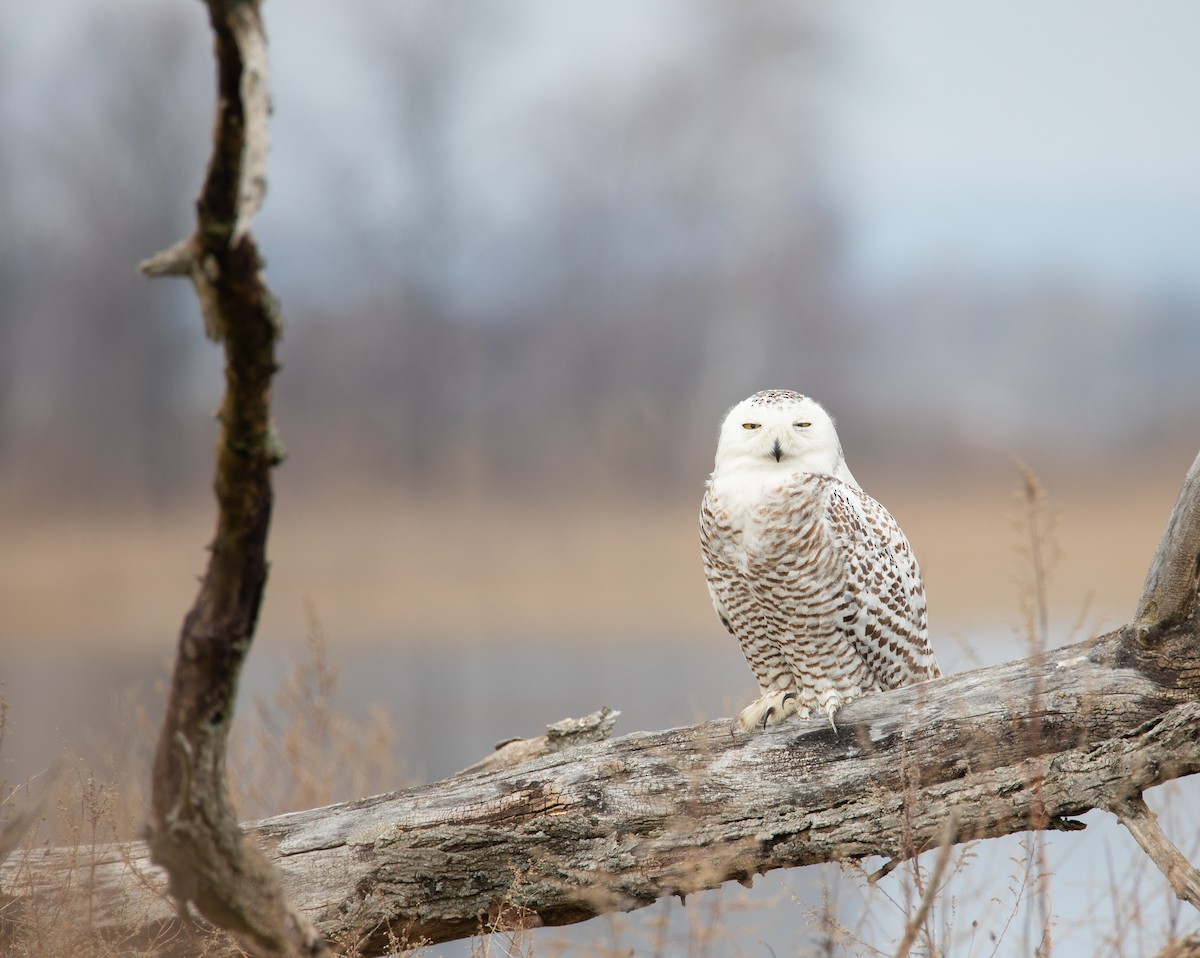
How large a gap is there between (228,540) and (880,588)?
187cm

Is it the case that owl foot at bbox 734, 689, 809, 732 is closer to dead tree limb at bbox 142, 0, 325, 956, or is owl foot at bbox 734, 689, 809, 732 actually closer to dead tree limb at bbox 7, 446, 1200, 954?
dead tree limb at bbox 7, 446, 1200, 954

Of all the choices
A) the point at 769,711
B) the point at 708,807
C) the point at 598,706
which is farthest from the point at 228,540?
the point at 598,706

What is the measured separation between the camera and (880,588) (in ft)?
9.91

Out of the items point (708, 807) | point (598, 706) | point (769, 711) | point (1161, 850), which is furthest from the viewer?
point (598, 706)

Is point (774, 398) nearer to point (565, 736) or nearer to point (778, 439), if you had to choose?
point (778, 439)

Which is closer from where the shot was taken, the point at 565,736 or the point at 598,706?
the point at 565,736

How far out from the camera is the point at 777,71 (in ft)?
44.1

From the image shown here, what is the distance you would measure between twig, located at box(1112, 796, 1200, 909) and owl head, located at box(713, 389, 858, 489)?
1087 millimetres

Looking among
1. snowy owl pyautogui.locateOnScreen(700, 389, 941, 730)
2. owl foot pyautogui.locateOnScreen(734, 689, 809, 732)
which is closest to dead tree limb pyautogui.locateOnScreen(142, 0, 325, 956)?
owl foot pyautogui.locateOnScreen(734, 689, 809, 732)

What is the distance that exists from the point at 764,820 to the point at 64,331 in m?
14.0

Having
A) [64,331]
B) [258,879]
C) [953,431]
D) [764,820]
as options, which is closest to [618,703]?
[764,820]

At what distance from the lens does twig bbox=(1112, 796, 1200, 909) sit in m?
2.22

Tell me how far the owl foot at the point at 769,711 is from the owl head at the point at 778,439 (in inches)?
22.0

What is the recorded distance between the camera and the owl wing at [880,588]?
9.77ft
